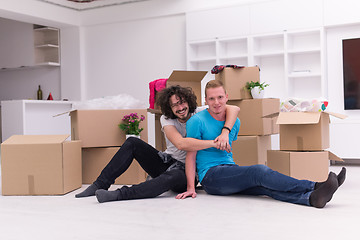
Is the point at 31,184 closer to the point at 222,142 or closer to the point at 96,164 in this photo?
the point at 96,164

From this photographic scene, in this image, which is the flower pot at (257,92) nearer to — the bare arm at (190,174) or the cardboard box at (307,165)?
the cardboard box at (307,165)

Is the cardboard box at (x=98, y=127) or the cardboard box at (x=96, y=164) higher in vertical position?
the cardboard box at (x=98, y=127)

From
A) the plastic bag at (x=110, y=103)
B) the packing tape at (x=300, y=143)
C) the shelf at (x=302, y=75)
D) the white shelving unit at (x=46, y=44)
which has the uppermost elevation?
the white shelving unit at (x=46, y=44)

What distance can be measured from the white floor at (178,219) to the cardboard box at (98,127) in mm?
736

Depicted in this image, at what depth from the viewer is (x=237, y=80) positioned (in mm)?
4098

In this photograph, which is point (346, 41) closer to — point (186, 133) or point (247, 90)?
point (247, 90)

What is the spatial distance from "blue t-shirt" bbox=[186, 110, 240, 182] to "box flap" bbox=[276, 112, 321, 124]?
669mm

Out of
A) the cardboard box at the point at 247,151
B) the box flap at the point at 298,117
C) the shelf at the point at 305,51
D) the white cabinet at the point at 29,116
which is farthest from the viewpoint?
the white cabinet at the point at 29,116

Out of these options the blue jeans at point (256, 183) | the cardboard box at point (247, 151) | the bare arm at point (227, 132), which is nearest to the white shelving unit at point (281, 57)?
the cardboard box at point (247, 151)

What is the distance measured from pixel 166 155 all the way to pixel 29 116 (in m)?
3.85

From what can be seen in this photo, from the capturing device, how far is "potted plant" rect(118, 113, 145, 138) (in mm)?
3676

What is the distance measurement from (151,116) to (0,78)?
3192 mm

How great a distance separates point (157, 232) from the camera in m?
2.06

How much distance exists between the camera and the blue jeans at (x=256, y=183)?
8.36ft
